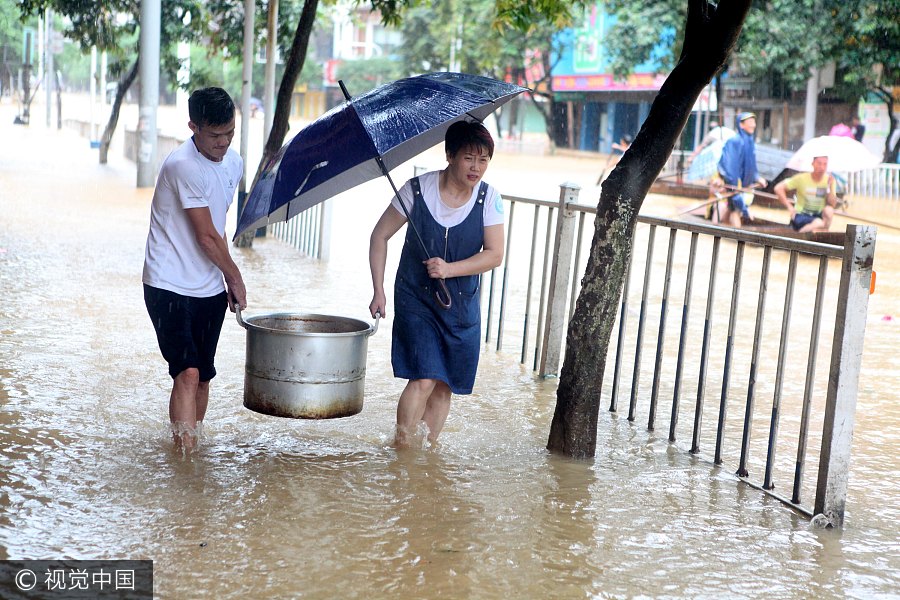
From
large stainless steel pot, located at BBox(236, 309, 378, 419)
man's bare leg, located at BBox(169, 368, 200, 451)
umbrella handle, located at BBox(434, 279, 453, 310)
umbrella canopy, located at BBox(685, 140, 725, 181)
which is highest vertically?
umbrella canopy, located at BBox(685, 140, 725, 181)

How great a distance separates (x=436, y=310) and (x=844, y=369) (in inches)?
66.4

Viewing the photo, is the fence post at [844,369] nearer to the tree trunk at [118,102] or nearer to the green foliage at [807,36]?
the tree trunk at [118,102]

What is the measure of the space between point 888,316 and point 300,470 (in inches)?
289

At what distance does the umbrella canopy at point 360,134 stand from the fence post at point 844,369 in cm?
161

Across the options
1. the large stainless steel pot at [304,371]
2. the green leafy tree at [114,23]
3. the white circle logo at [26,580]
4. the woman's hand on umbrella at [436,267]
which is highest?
the green leafy tree at [114,23]

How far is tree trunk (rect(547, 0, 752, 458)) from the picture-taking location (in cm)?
483

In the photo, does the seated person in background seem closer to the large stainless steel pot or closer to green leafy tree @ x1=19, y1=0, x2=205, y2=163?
the large stainless steel pot

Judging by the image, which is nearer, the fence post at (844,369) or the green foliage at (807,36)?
the fence post at (844,369)

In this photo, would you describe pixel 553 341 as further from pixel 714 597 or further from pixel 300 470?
pixel 714 597

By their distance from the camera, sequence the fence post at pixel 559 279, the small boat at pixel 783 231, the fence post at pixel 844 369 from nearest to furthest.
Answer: the fence post at pixel 844 369 < the fence post at pixel 559 279 < the small boat at pixel 783 231

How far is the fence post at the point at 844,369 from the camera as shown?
4250mm

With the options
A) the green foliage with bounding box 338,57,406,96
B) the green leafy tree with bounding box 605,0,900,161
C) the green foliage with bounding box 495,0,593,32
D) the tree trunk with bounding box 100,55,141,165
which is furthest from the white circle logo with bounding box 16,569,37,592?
the green foliage with bounding box 338,57,406,96

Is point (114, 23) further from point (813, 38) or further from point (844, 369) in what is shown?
point (844, 369)

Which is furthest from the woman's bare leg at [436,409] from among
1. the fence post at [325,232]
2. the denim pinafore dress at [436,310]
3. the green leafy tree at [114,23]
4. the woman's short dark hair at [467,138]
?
the green leafy tree at [114,23]
